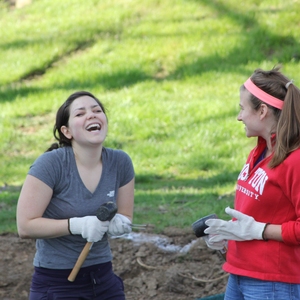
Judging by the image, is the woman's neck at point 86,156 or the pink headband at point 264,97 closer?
the pink headband at point 264,97

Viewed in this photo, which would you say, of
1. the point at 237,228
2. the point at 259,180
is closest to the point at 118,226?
the point at 237,228

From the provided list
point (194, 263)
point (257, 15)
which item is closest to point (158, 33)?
point (257, 15)

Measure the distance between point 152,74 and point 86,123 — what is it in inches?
320

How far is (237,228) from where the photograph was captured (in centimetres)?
280

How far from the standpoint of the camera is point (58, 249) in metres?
3.05

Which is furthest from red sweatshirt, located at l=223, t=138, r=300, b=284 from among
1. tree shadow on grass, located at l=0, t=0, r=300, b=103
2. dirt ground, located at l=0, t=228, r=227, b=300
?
tree shadow on grass, located at l=0, t=0, r=300, b=103

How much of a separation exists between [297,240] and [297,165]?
0.31 m

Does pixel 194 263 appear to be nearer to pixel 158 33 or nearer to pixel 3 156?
pixel 3 156

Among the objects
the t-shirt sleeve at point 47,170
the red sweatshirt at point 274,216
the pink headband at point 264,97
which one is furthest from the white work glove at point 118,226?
the pink headband at point 264,97

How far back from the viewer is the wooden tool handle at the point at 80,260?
2.94 metres

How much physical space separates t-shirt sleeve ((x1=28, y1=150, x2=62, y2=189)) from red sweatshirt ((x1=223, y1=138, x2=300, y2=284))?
0.89 metres

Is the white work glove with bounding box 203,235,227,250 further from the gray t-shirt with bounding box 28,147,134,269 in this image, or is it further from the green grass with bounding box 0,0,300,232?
the green grass with bounding box 0,0,300,232

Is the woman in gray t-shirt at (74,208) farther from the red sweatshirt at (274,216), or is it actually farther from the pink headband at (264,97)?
the pink headband at (264,97)

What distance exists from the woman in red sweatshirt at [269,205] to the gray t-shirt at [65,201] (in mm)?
585
